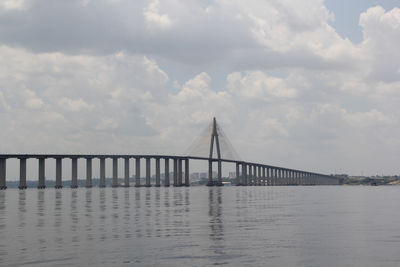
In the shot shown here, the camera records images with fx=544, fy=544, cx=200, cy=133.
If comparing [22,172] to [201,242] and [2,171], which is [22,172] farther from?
[201,242]

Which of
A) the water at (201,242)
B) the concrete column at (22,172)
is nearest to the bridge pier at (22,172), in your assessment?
the concrete column at (22,172)

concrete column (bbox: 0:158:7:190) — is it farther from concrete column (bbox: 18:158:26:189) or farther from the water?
A: the water

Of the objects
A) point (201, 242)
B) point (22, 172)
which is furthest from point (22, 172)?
point (201, 242)

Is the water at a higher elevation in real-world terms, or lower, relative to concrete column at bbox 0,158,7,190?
lower

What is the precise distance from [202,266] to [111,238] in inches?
405

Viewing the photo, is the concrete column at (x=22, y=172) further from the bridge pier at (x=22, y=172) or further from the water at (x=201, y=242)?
the water at (x=201, y=242)

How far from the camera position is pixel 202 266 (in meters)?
21.4

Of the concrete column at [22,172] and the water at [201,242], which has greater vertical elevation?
the concrete column at [22,172]

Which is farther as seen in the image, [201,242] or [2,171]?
[2,171]

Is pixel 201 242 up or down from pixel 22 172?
down

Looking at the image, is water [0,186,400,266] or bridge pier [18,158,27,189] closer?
water [0,186,400,266]

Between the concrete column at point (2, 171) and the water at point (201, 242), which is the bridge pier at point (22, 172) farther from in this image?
the water at point (201, 242)

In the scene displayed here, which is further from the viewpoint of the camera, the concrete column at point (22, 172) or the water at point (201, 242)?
the concrete column at point (22, 172)

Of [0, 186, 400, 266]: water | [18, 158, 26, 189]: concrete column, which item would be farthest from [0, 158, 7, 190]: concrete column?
[0, 186, 400, 266]: water
